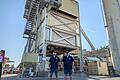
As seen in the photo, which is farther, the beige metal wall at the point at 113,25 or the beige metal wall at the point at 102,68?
the beige metal wall at the point at 102,68

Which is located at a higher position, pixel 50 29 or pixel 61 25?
pixel 61 25

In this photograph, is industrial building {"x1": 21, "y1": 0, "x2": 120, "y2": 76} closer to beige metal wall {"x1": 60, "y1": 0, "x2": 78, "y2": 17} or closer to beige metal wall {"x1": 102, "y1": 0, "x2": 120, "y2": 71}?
beige metal wall {"x1": 60, "y1": 0, "x2": 78, "y2": 17}

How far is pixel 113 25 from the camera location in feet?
25.3

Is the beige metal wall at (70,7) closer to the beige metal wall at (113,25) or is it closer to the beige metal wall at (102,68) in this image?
the beige metal wall at (102,68)

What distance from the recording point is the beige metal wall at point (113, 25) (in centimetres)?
728

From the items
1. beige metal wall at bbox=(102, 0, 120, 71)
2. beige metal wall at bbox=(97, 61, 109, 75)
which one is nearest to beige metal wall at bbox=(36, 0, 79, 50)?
beige metal wall at bbox=(97, 61, 109, 75)

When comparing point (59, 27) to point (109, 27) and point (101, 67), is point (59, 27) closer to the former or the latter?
point (101, 67)

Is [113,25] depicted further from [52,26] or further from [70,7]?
[70,7]

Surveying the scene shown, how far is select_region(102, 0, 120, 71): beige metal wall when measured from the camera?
7.28 m

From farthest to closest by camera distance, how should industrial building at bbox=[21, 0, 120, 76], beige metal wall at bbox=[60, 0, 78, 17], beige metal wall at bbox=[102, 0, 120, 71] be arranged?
beige metal wall at bbox=[60, 0, 78, 17]
industrial building at bbox=[21, 0, 120, 76]
beige metal wall at bbox=[102, 0, 120, 71]

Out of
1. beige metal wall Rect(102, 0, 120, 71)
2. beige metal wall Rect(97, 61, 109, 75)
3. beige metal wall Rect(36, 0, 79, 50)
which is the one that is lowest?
beige metal wall Rect(97, 61, 109, 75)

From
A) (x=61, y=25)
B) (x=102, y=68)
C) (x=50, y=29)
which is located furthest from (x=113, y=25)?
(x=61, y=25)

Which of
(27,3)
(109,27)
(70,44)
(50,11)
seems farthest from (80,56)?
(109,27)

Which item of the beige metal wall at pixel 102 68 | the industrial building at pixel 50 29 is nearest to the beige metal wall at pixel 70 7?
the industrial building at pixel 50 29
